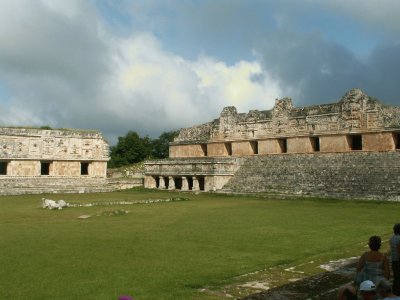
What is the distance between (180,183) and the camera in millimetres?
32406

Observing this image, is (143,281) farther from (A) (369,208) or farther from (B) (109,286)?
(A) (369,208)

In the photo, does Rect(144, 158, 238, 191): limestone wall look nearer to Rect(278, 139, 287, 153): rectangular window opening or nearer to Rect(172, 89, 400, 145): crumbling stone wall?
Rect(278, 139, 287, 153): rectangular window opening

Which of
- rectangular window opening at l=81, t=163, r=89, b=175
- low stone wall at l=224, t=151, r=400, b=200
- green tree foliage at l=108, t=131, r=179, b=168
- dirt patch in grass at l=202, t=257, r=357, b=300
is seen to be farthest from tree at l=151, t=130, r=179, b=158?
dirt patch in grass at l=202, t=257, r=357, b=300

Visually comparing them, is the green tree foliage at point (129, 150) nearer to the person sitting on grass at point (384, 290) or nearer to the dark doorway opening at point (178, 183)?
the dark doorway opening at point (178, 183)

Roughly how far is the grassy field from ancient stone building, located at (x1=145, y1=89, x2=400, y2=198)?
19.8ft

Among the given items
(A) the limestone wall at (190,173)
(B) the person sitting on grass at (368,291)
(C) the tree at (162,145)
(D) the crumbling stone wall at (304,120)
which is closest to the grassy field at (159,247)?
(B) the person sitting on grass at (368,291)

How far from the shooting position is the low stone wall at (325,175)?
66.5ft

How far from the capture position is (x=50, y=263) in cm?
775

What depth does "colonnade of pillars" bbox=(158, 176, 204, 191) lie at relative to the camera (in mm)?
28953

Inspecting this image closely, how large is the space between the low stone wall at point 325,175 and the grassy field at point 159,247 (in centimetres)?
435

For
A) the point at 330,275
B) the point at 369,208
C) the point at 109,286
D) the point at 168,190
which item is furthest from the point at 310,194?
the point at 109,286

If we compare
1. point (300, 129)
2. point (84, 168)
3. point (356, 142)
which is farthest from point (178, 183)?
point (356, 142)

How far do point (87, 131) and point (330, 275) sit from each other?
2896cm

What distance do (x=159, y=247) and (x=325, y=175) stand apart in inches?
621
